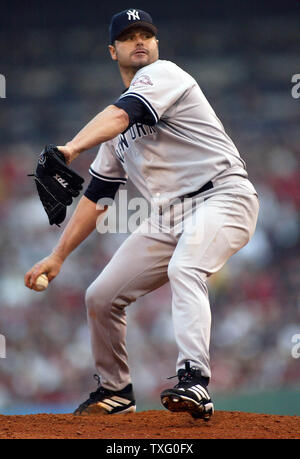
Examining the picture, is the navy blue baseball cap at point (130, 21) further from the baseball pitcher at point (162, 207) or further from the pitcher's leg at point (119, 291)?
the pitcher's leg at point (119, 291)

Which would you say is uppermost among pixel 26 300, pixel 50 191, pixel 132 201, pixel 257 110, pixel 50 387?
pixel 257 110

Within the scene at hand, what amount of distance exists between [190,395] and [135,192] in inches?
243

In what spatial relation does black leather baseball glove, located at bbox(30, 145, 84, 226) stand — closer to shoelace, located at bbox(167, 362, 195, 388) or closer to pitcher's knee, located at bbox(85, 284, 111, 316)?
pitcher's knee, located at bbox(85, 284, 111, 316)

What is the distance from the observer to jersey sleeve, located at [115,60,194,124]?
2854 mm

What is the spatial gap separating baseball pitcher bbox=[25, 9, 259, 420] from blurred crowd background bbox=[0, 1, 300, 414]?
307 centimetres

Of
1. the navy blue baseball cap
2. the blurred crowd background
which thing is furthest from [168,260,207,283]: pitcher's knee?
the blurred crowd background

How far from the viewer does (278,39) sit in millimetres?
9773

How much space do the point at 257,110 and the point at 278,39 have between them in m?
1.18

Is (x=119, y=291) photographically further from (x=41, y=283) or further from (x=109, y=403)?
(x=109, y=403)

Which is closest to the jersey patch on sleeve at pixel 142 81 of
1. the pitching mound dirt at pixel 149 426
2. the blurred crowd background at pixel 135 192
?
the pitching mound dirt at pixel 149 426

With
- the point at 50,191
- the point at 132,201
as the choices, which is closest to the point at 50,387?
the point at 132,201

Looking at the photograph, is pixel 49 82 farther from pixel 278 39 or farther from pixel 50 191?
pixel 50 191

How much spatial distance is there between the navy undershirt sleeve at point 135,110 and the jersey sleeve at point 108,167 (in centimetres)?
71

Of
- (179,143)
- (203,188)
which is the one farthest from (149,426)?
(179,143)
